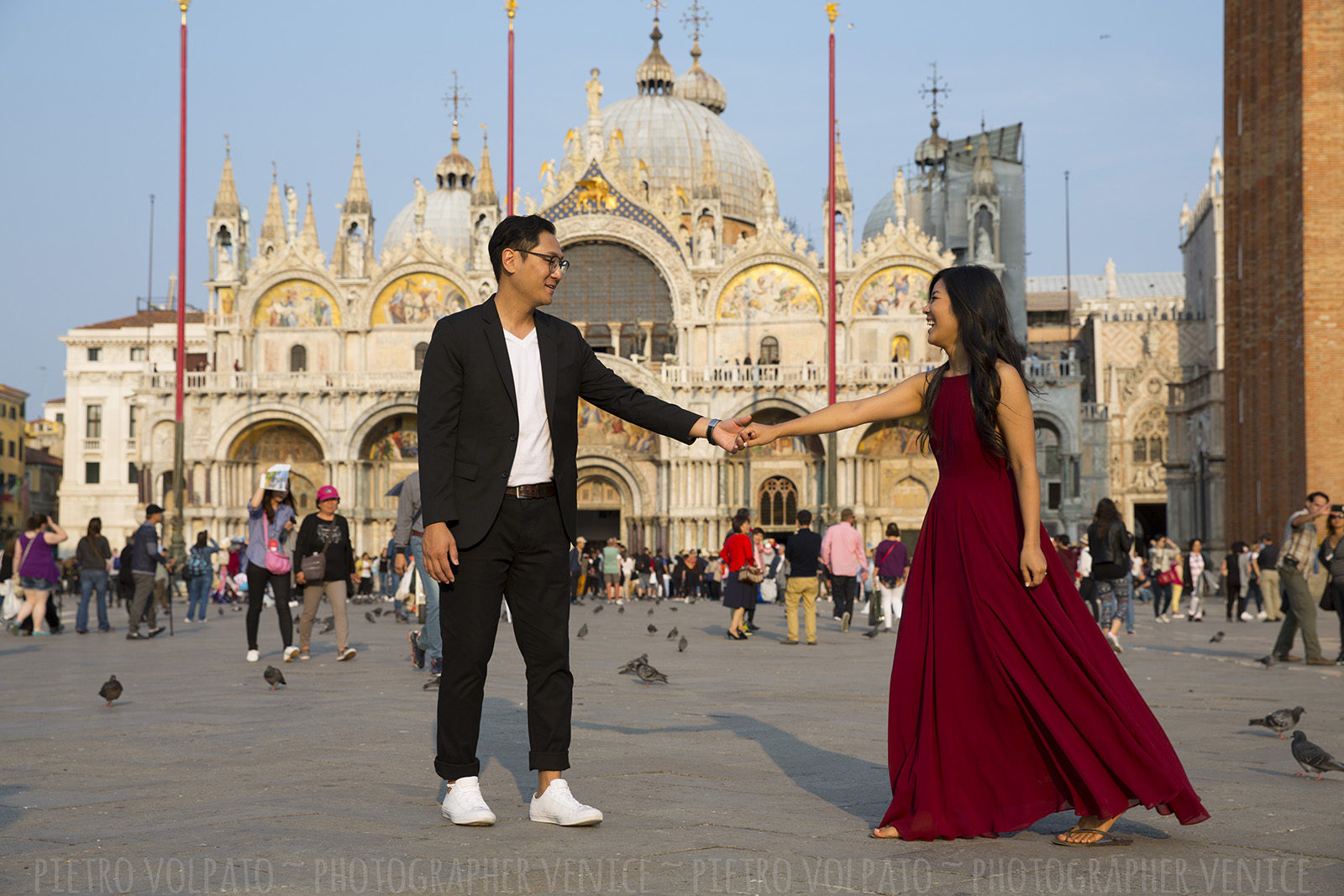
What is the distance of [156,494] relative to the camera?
4062 cm

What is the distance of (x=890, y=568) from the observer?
16.6 meters

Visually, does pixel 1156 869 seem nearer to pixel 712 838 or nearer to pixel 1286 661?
pixel 712 838

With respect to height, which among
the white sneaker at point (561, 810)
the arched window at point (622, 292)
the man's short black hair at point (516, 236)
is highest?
the arched window at point (622, 292)

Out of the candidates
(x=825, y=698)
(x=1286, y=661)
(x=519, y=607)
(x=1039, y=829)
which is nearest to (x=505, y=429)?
(x=519, y=607)

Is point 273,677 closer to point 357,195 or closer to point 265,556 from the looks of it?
point 265,556

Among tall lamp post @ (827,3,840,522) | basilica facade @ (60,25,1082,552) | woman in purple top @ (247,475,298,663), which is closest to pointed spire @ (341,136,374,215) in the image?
basilica facade @ (60,25,1082,552)

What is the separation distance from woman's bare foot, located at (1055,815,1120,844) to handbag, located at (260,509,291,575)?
8474mm

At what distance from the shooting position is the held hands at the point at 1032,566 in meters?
4.16

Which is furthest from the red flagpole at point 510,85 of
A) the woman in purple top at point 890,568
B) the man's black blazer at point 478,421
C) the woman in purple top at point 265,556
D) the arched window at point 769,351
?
the man's black blazer at point 478,421

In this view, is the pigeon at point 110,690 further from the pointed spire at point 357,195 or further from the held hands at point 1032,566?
the pointed spire at point 357,195

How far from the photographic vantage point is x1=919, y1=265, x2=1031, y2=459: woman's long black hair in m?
4.33

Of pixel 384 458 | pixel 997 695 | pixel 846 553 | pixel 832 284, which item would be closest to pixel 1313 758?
pixel 997 695

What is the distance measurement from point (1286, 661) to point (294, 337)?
33.5m

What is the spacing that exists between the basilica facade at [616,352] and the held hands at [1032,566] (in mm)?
32850
